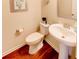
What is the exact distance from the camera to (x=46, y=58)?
1890 millimetres

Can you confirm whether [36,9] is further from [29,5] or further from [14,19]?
[14,19]

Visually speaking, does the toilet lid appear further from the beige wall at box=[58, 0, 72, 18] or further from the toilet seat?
the beige wall at box=[58, 0, 72, 18]

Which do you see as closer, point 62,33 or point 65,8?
point 62,33

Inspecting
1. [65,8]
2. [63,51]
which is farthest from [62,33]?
[65,8]

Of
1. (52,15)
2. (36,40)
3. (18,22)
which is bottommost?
(36,40)

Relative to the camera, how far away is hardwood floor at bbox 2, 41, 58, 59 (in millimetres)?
1935

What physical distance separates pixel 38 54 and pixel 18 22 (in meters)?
0.75

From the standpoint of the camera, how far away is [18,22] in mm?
2082

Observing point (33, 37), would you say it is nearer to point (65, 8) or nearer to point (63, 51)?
point (63, 51)

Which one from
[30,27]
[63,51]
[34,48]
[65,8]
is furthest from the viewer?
[30,27]

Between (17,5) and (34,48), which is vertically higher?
(17,5)

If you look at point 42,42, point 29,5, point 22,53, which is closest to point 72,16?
point 42,42

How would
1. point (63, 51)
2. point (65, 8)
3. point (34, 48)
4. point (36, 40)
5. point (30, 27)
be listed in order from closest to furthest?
point (63, 51)
point (65, 8)
point (36, 40)
point (34, 48)
point (30, 27)

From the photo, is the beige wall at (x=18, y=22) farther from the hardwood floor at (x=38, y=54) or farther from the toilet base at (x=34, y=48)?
the toilet base at (x=34, y=48)
